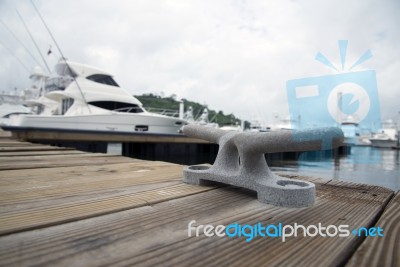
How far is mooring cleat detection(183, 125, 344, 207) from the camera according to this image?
1118 mm

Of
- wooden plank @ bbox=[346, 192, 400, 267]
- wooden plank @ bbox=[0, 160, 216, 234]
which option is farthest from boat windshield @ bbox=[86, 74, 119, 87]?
wooden plank @ bbox=[346, 192, 400, 267]

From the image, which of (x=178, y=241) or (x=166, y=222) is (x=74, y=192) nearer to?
(x=166, y=222)

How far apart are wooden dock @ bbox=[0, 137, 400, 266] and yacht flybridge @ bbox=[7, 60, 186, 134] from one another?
11746 millimetres

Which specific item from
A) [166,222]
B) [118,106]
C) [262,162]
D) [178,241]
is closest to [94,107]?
[118,106]

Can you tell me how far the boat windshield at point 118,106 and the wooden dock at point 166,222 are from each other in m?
13.9

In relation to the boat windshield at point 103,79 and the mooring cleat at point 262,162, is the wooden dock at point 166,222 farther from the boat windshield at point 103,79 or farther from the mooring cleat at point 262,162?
the boat windshield at point 103,79

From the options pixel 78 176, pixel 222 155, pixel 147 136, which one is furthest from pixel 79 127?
pixel 222 155

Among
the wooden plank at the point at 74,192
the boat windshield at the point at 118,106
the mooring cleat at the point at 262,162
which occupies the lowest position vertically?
the wooden plank at the point at 74,192

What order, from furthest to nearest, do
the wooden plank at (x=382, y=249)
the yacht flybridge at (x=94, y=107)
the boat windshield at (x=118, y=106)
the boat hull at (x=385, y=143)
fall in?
1. the boat hull at (x=385, y=143)
2. the boat windshield at (x=118, y=106)
3. the yacht flybridge at (x=94, y=107)
4. the wooden plank at (x=382, y=249)

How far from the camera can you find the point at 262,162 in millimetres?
1446

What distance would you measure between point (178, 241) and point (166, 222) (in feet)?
0.58

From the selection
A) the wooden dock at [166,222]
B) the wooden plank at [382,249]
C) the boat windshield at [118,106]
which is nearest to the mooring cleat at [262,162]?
the wooden dock at [166,222]

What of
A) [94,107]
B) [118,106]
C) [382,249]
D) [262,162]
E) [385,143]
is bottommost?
[382,249]

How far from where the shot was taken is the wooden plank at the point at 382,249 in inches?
29.8
